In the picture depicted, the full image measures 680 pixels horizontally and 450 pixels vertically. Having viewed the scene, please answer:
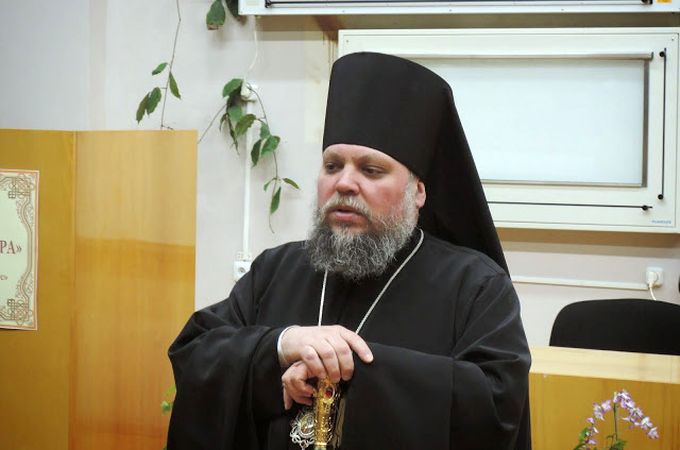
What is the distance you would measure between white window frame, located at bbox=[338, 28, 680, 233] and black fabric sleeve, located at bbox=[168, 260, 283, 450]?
2437 millimetres

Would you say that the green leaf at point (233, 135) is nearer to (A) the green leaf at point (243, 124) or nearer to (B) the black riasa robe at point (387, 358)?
(A) the green leaf at point (243, 124)

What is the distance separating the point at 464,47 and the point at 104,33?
80.0 inches

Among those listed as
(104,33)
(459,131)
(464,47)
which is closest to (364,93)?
(459,131)

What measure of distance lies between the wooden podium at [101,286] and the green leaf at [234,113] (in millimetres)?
628

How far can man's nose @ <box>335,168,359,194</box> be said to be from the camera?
5.47 ft

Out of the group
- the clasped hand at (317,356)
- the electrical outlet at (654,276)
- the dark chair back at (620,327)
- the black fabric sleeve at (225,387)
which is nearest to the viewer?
the clasped hand at (317,356)

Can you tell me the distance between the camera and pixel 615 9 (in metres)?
3.59

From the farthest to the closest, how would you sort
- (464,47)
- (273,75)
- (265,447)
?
1. (273,75)
2. (464,47)
3. (265,447)

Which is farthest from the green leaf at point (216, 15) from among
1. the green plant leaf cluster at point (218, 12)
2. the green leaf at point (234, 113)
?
the green leaf at point (234, 113)

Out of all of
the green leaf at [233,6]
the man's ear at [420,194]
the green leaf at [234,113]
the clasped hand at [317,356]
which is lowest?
the clasped hand at [317,356]

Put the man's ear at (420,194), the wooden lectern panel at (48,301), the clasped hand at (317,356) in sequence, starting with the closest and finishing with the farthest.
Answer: the clasped hand at (317,356), the man's ear at (420,194), the wooden lectern panel at (48,301)

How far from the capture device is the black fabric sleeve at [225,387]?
155cm

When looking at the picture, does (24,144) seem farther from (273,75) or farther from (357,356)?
(357,356)

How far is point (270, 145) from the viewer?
402 cm
